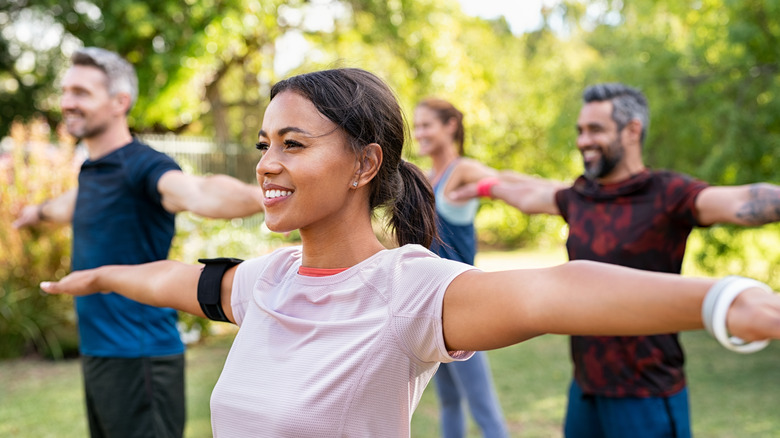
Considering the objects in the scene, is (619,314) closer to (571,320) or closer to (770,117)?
(571,320)

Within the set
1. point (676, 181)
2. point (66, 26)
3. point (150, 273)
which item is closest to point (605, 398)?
point (676, 181)

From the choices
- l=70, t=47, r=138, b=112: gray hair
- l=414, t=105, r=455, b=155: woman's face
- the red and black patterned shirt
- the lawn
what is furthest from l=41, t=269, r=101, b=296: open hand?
the lawn

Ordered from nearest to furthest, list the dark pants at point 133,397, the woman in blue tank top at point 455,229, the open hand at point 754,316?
the open hand at point 754,316 → the dark pants at point 133,397 → the woman in blue tank top at point 455,229

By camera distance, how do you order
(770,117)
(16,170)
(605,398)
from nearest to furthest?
(605,398) → (770,117) → (16,170)

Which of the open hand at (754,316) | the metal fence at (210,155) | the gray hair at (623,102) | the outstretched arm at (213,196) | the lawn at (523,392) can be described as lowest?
the lawn at (523,392)

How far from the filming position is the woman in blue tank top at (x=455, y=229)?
439cm

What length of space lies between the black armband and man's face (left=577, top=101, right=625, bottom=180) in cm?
219

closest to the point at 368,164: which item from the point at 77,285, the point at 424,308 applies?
the point at 424,308

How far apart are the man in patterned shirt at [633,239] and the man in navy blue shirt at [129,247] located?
1.65 meters

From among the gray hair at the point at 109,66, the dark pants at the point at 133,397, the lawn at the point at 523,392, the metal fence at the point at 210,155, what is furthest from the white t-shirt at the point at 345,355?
the metal fence at the point at 210,155

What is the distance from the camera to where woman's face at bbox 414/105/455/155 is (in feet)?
16.9

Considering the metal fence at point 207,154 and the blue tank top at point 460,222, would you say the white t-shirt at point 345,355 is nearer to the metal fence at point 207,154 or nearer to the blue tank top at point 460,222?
the blue tank top at point 460,222

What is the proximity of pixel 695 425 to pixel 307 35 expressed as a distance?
13225 millimetres

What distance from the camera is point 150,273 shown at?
2.38 meters
